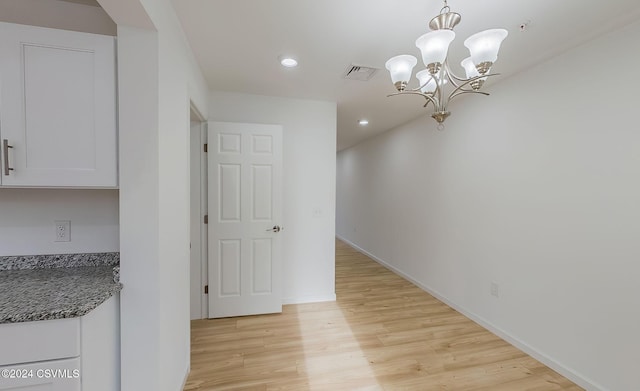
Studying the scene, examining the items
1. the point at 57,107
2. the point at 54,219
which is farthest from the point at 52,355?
the point at 57,107

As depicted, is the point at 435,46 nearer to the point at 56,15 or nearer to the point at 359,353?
the point at 56,15

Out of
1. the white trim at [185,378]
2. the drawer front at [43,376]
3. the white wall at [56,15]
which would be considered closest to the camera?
the drawer front at [43,376]

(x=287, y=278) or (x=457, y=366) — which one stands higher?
(x=287, y=278)

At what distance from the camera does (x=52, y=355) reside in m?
1.00

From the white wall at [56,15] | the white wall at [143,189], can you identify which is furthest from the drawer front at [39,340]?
the white wall at [56,15]

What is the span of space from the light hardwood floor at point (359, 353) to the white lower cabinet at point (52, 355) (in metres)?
0.99

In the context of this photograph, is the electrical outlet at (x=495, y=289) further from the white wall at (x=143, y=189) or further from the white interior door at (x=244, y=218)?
the white wall at (x=143, y=189)

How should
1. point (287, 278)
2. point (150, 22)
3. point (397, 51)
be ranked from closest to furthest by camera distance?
point (150, 22) < point (397, 51) < point (287, 278)

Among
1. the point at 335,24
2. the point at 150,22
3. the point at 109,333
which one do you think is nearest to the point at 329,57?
the point at 335,24

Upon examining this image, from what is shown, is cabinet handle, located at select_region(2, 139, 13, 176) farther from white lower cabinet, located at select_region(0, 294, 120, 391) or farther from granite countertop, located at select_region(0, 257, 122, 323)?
white lower cabinet, located at select_region(0, 294, 120, 391)

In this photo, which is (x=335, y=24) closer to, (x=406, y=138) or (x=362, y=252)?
(x=406, y=138)

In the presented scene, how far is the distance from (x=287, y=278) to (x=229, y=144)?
1703mm

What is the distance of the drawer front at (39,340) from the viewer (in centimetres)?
96

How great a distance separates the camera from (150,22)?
3.92 ft
